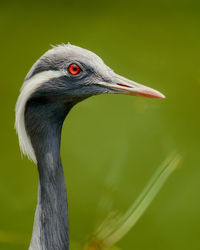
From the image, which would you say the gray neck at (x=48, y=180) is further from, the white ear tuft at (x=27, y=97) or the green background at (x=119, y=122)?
the green background at (x=119, y=122)

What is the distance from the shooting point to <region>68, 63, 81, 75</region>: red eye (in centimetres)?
80

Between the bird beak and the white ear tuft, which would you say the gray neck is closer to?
the white ear tuft

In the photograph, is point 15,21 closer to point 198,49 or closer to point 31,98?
point 198,49

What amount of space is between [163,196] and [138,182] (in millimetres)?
107

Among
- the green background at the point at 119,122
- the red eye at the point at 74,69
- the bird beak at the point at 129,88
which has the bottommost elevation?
the green background at the point at 119,122

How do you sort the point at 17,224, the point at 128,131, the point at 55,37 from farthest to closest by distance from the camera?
1. the point at 55,37
2. the point at 128,131
3. the point at 17,224

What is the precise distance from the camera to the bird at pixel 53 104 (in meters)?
0.80

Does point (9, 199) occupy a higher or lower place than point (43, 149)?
lower

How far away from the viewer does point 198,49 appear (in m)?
1.93

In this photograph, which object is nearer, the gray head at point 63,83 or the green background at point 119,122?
the gray head at point 63,83

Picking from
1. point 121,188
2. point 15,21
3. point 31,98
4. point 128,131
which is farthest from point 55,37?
point 31,98

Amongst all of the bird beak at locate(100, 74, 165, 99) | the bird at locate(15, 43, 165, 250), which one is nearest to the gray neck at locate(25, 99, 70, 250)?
the bird at locate(15, 43, 165, 250)

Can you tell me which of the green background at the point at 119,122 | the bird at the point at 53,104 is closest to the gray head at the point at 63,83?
the bird at the point at 53,104

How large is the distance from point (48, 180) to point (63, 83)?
19 centimetres
